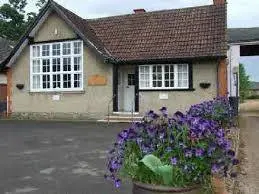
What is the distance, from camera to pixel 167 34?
2366 centimetres

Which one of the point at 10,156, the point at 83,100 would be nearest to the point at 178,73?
the point at 83,100

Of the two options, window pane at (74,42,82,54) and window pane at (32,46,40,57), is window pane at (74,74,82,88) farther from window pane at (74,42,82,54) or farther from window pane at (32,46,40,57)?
window pane at (32,46,40,57)

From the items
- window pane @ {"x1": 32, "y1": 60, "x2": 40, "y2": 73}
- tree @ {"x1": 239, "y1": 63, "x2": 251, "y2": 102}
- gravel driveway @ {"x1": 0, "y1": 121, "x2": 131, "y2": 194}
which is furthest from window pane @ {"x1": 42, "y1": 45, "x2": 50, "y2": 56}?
tree @ {"x1": 239, "y1": 63, "x2": 251, "y2": 102}

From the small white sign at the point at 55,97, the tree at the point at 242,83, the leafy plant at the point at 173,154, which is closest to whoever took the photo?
the leafy plant at the point at 173,154

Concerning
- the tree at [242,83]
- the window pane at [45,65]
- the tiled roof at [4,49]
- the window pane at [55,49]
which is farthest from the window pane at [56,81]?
the tree at [242,83]

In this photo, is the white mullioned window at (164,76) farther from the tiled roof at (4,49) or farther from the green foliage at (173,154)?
the green foliage at (173,154)

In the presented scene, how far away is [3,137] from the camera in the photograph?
51.7ft

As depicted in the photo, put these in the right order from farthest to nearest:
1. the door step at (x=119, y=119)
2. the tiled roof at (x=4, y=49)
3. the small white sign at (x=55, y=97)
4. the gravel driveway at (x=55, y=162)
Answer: the tiled roof at (x=4, y=49) → the small white sign at (x=55, y=97) → the door step at (x=119, y=119) → the gravel driveway at (x=55, y=162)

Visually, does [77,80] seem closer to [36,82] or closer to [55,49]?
[55,49]

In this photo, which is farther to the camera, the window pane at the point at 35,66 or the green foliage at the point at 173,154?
the window pane at the point at 35,66

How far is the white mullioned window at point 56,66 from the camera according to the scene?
24.0m

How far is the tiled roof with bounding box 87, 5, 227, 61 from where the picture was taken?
22.0m

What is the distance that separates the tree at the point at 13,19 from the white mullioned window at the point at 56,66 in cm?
3914

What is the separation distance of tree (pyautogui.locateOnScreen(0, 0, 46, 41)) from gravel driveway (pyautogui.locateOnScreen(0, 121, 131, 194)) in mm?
47976
